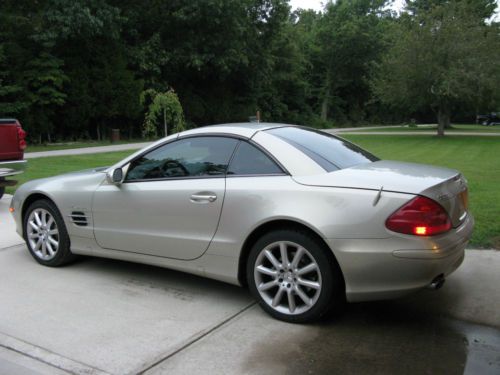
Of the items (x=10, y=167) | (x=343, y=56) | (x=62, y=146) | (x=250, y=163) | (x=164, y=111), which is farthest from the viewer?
(x=343, y=56)

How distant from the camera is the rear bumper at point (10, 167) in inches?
304

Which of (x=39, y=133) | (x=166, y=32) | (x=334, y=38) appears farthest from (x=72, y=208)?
(x=334, y=38)

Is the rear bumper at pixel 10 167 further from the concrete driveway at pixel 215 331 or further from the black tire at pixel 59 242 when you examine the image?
the concrete driveway at pixel 215 331

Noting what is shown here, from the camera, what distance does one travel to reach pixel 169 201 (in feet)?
13.8

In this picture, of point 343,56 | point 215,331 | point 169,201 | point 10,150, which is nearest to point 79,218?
point 169,201

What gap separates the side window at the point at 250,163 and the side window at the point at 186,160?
8 centimetres

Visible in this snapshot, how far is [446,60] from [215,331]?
2654 centimetres

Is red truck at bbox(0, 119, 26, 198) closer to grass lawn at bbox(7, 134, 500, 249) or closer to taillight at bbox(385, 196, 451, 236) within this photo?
grass lawn at bbox(7, 134, 500, 249)

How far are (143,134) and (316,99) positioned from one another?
31.6 meters

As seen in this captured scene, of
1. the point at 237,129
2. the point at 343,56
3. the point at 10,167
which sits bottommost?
the point at 10,167

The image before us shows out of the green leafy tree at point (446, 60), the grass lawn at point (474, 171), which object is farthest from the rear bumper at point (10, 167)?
the green leafy tree at point (446, 60)

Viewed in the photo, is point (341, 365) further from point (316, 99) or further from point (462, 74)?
point (316, 99)

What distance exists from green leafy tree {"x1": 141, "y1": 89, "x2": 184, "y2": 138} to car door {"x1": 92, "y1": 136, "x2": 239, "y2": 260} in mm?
17439

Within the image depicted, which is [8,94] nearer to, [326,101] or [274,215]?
[274,215]
